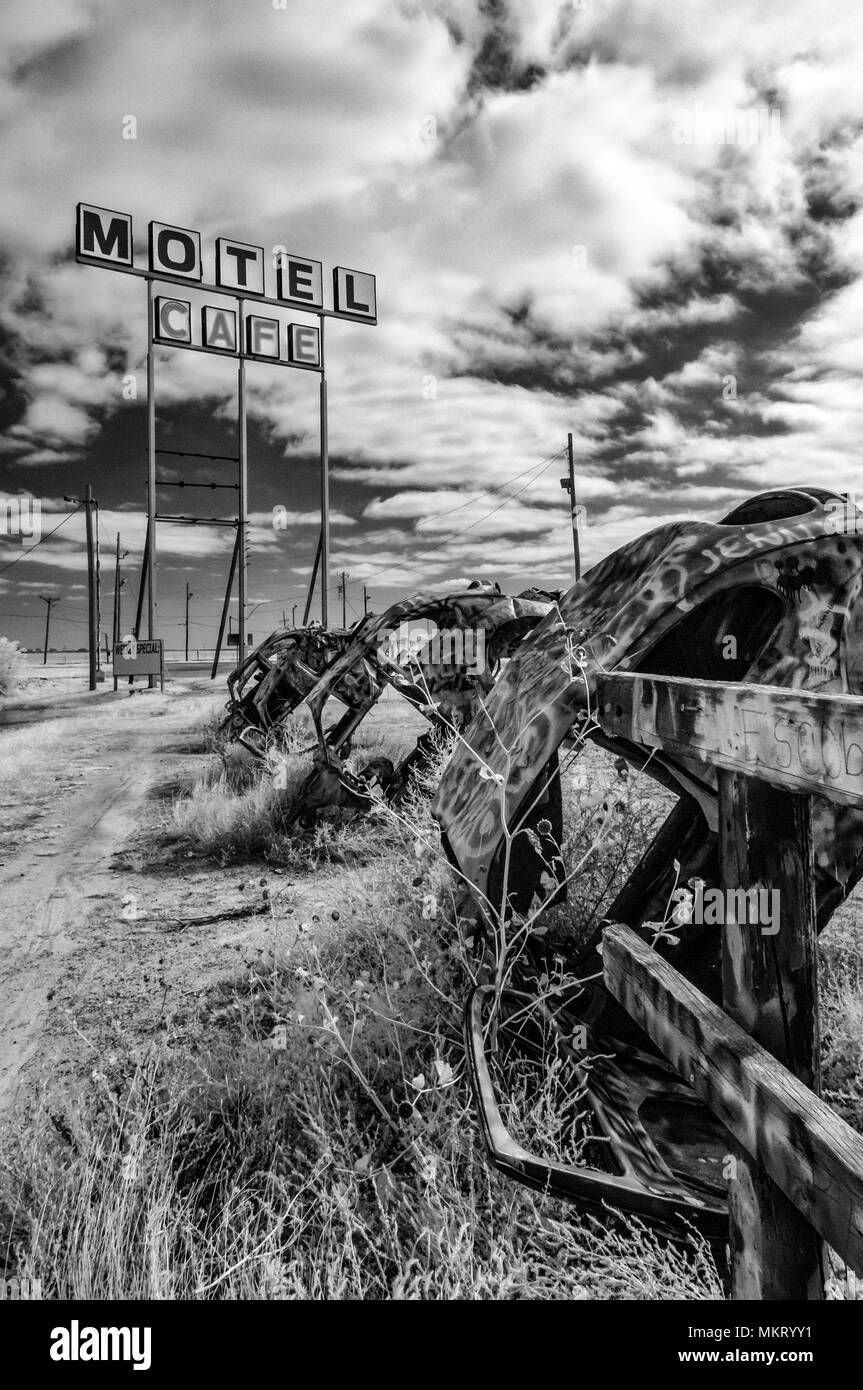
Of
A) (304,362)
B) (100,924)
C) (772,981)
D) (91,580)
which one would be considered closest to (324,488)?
(304,362)

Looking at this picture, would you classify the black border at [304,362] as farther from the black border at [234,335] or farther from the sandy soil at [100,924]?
the sandy soil at [100,924]

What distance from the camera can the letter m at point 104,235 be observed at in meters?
29.6

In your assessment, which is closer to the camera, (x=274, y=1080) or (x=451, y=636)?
(x=274, y=1080)

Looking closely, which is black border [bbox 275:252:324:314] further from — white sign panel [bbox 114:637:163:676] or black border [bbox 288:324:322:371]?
white sign panel [bbox 114:637:163:676]

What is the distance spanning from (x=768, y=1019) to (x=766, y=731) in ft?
2.22

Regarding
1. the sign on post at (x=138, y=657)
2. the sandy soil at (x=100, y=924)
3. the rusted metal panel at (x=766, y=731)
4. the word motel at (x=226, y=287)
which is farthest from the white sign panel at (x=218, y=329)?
the rusted metal panel at (x=766, y=731)

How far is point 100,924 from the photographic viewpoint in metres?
5.71

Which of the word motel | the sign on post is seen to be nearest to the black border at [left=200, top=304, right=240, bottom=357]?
the word motel

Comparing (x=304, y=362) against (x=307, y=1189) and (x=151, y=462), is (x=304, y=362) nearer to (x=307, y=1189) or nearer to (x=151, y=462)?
(x=151, y=462)

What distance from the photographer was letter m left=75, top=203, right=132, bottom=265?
29.6 m
